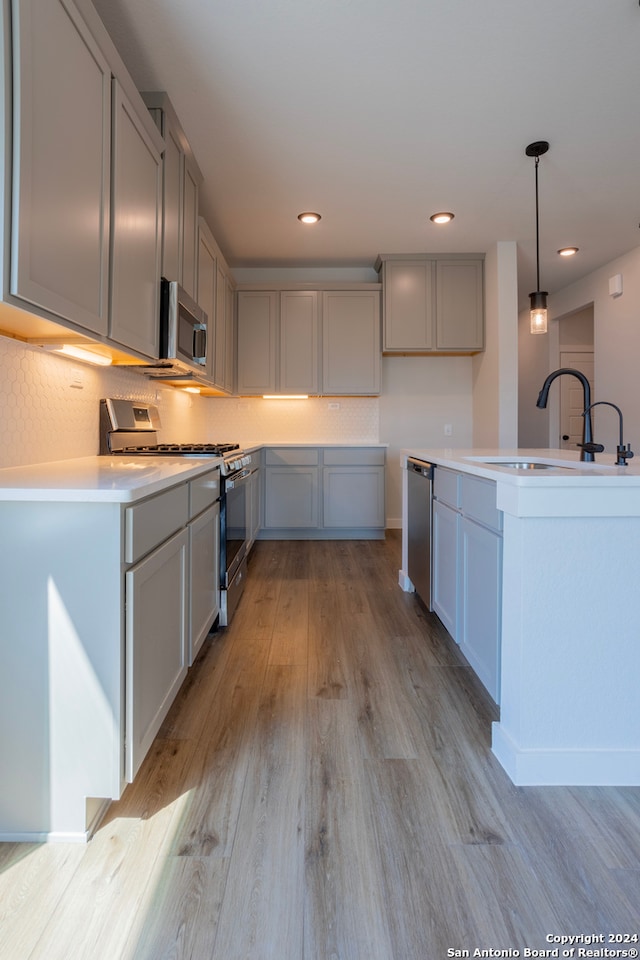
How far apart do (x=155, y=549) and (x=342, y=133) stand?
255 centimetres

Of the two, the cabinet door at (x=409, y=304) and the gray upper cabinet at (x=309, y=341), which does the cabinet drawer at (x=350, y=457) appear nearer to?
the gray upper cabinet at (x=309, y=341)

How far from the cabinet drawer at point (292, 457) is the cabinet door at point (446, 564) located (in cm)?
229

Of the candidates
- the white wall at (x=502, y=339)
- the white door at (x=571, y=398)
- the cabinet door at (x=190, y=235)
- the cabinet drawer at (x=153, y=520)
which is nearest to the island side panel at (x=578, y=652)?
the cabinet drawer at (x=153, y=520)

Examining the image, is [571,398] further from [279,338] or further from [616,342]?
[279,338]

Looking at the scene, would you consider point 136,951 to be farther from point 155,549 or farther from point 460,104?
point 460,104

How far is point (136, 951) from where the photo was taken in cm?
96

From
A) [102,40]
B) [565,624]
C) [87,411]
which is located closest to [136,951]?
[565,624]

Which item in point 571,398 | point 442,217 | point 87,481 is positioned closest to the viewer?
point 87,481

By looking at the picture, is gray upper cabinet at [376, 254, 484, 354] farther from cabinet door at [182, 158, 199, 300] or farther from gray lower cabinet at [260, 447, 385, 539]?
cabinet door at [182, 158, 199, 300]

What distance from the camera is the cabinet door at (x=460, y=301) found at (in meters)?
4.62

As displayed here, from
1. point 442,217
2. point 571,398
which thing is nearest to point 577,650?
point 442,217

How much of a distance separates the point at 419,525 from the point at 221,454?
1161 mm

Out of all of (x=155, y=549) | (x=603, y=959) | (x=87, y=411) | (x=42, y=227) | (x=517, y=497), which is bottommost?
(x=603, y=959)

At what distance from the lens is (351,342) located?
480 cm
